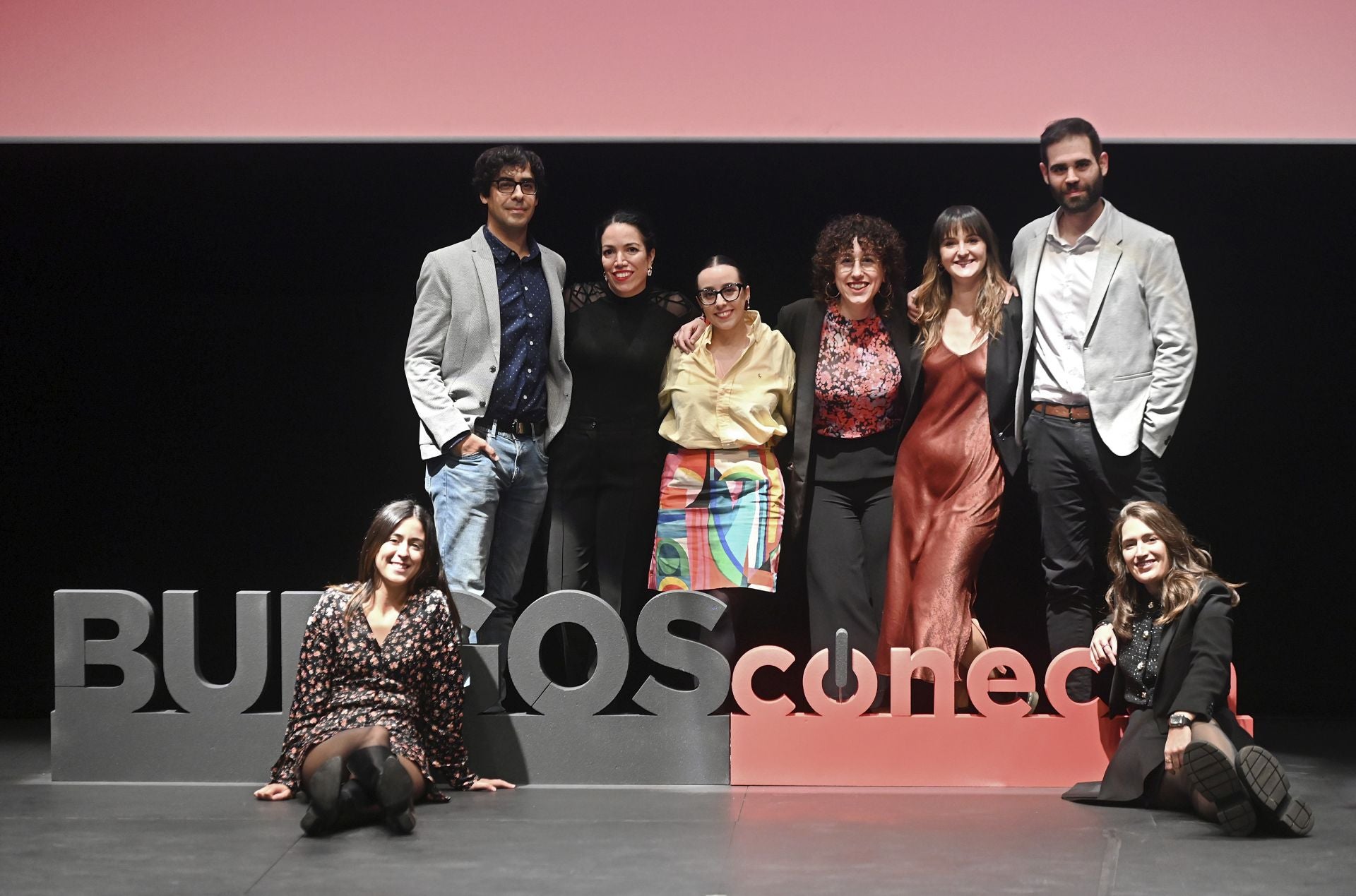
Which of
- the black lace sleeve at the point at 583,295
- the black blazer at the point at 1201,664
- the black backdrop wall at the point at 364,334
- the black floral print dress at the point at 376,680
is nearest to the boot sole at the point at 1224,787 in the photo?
the black blazer at the point at 1201,664

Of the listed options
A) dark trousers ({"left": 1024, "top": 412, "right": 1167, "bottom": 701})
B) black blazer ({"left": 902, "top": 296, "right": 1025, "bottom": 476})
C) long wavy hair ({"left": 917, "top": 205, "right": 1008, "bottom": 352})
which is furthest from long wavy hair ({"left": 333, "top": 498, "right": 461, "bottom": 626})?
dark trousers ({"left": 1024, "top": 412, "right": 1167, "bottom": 701})

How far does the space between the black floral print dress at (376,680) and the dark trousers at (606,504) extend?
2.34 feet

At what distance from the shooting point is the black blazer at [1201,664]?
4.34 metres

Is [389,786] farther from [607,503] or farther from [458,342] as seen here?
[458,342]

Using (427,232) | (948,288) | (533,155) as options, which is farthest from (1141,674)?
(427,232)

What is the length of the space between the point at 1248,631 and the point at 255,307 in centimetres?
377

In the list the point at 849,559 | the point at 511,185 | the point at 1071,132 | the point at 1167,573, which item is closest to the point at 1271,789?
the point at 1167,573

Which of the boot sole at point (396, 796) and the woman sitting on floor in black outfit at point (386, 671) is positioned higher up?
the woman sitting on floor in black outfit at point (386, 671)

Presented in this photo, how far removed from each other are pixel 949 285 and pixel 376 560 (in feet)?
6.32

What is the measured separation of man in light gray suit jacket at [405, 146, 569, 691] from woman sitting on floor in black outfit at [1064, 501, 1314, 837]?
1773 mm

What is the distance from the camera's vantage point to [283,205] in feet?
20.0

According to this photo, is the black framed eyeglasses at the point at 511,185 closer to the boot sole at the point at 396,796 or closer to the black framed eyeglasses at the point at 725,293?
the black framed eyeglasses at the point at 725,293

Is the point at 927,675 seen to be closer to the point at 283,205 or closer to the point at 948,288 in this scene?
the point at 948,288

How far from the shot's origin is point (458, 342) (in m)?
5.21
